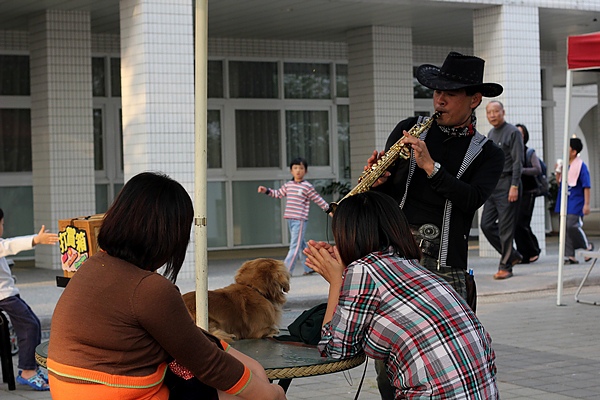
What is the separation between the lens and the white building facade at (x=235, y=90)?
13.9 meters

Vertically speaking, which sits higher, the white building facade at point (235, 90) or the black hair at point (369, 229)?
the white building facade at point (235, 90)

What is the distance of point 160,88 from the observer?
539 inches

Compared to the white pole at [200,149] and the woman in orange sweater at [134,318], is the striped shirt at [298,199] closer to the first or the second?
the white pole at [200,149]

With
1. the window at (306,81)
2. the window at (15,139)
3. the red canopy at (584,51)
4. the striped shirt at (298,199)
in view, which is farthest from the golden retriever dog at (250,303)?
the window at (306,81)

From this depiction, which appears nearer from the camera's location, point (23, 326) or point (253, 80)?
point (23, 326)

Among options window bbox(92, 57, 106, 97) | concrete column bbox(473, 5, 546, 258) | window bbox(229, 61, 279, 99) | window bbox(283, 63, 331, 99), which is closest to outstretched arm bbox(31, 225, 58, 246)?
concrete column bbox(473, 5, 546, 258)

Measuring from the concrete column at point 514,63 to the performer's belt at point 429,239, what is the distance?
1196cm

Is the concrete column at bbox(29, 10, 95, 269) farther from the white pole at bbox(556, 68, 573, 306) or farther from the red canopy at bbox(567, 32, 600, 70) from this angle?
the red canopy at bbox(567, 32, 600, 70)

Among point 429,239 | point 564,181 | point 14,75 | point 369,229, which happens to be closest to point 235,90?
point 14,75

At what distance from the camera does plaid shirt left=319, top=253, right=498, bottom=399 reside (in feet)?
12.2

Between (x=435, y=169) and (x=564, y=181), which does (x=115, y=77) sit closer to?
(x=564, y=181)

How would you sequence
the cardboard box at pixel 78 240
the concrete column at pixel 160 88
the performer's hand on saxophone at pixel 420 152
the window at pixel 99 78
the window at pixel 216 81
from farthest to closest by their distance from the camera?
the window at pixel 216 81, the window at pixel 99 78, the concrete column at pixel 160 88, the cardboard box at pixel 78 240, the performer's hand on saxophone at pixel 420 152

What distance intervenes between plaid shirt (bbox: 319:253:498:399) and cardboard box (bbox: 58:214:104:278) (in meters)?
2.30

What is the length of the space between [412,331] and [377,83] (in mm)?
14728
